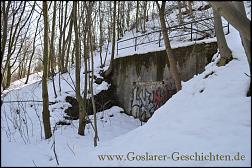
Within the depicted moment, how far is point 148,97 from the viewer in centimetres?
1398

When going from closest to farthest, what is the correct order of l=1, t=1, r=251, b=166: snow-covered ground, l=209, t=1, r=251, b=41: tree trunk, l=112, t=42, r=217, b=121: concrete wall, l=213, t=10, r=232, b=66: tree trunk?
l=209, t=1, r=251, b=41: tree trunk < l=1, t=1, r=251, b=166: snow-covered ground < l=213, t=10, r=232, b=66: tree trunk < l=112, t=42, r=217, b=121: concrete wall

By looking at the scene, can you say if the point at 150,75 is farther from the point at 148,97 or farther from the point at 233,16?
the point at 233,16

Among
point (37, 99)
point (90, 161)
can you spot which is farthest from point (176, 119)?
point (37, 99)

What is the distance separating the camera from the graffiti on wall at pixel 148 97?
1328cm

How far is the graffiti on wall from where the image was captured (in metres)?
13.3

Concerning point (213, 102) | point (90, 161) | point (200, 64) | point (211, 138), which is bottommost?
point (90, 161)

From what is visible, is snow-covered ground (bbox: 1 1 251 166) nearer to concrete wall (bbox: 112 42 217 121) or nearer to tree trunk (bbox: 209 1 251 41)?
tree trunk (bbox: 209 1 251 41)

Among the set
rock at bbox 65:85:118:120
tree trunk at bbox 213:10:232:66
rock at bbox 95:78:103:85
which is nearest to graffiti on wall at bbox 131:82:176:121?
rock at bbox 65:85:118:120

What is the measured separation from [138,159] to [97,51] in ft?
65.4

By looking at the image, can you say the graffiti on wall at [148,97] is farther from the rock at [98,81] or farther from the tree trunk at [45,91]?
the tree trunk at [45,91]

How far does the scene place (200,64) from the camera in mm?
12094

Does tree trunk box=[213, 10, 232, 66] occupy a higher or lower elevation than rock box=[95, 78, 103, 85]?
higher

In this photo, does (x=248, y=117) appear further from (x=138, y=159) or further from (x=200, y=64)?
(x=200, y=64)

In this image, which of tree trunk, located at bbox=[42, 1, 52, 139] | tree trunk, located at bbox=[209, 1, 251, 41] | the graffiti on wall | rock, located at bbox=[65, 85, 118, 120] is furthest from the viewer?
rock, located at bbox=[65, 85, 118, 120]
